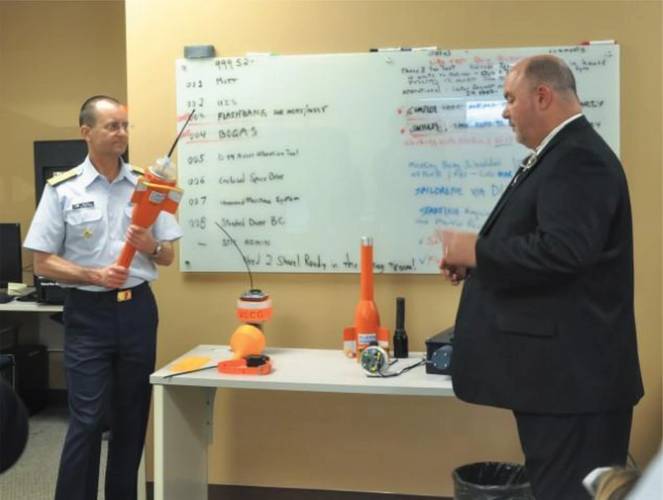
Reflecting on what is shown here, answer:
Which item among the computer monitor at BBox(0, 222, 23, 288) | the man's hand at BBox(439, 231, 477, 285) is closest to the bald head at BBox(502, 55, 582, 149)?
the man's hand at BBox(439, 231, 477, 285)

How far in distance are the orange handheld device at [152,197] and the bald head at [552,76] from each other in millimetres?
1183

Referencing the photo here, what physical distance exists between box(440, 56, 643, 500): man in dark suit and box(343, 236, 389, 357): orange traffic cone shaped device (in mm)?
805

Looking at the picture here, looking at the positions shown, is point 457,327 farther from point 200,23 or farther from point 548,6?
point 200,23

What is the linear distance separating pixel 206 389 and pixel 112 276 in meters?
0.67

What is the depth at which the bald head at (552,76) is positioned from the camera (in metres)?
1.65

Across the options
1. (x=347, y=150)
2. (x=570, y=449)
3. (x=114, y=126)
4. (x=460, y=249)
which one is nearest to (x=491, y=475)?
(x=570, y=449)

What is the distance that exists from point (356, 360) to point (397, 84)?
45.4 inches

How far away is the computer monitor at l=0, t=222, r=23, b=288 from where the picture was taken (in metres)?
4.06

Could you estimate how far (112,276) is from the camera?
7.23 ft

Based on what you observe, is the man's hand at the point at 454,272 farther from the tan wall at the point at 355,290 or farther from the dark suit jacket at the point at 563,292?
the tan wall at the point at 355,290

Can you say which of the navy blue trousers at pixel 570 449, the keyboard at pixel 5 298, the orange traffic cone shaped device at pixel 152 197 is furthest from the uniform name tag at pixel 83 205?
the keyboard at pixel 5 298

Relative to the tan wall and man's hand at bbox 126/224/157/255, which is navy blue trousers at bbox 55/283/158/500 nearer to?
man's hand at bbox 126/224/157/255

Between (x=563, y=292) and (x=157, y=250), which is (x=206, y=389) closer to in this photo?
(x=157, y=250)

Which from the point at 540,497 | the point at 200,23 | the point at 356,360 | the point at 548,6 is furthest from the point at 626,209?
the point at 200,23
